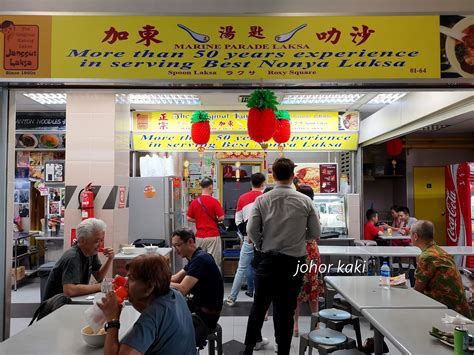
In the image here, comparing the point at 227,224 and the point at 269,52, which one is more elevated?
the point at 269,52

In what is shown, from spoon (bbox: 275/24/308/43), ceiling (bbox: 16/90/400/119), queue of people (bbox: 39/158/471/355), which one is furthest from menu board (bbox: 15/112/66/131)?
spoon (bbox: 275/24/308/43)

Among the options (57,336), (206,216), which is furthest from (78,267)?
(206,216)

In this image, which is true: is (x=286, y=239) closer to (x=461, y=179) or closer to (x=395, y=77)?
(x=395, y=77)

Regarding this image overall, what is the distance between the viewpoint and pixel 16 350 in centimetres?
186

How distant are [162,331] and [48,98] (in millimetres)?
5505

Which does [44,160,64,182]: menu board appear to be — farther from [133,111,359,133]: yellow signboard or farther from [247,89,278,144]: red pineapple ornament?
[247,89,278,144]: red pineapple ornament

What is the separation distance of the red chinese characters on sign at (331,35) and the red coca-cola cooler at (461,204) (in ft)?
19.4

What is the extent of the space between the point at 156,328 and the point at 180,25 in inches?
82.3

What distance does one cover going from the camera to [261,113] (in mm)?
3254

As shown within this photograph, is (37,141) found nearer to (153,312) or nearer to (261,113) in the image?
(261,113)

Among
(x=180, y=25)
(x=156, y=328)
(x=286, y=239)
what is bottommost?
(x=156, y=328)

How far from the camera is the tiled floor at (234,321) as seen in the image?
4047 millimetres

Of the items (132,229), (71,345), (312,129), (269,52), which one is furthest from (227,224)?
(71,345)

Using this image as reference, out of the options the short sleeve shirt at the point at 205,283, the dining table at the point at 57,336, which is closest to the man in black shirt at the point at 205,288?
the short sleeve shirt at the point at 205,283
